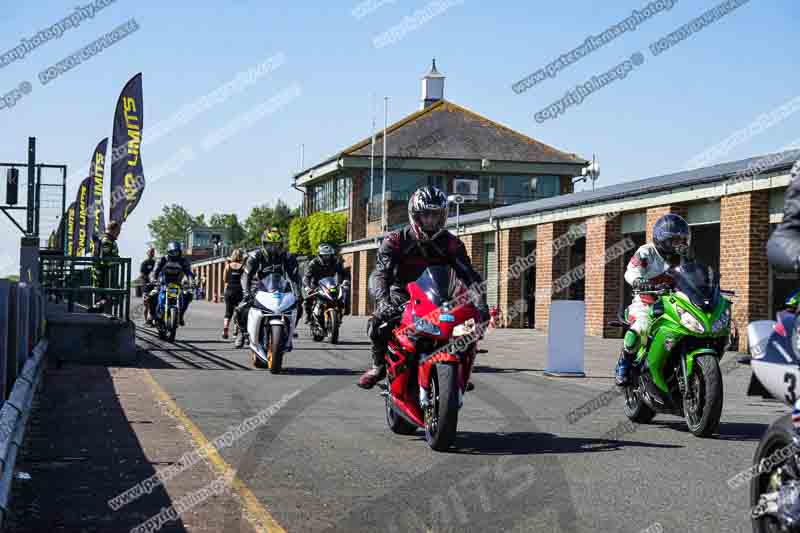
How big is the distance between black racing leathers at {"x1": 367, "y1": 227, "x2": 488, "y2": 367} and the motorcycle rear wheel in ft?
2.38

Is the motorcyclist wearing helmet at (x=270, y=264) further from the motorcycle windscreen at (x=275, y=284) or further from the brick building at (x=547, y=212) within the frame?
the brick building at (x=547, y=212)

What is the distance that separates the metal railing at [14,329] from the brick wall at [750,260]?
45.6 ft

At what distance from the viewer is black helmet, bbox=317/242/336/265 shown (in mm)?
20812

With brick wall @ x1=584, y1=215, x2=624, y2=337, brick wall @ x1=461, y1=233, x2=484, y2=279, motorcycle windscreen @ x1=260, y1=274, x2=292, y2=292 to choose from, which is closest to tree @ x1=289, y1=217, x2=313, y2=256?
brick wall @ x1=461, y1=233, x2=484, y2=279

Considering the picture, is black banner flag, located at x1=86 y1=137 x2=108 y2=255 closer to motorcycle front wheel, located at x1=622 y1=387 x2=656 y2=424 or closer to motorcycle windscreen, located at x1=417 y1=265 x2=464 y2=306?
motorcycle front wheel, located at x1=622 y1=387 x2=656 y2=424

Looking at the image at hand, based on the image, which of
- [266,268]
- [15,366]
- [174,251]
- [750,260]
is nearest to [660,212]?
[750,260]

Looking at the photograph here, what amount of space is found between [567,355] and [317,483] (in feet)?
30.3

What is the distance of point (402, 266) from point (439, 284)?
0.61 metres

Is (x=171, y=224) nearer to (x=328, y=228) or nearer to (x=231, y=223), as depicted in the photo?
(x=231, y=223)

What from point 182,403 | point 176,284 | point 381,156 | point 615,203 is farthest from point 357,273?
point 182,403

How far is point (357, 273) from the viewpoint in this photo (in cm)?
5175

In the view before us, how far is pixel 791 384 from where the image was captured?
13.3ft

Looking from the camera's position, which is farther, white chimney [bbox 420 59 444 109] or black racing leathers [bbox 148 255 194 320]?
white chimney [bbox 420 59 444 109]

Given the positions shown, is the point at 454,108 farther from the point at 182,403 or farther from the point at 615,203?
the point at 182,403
